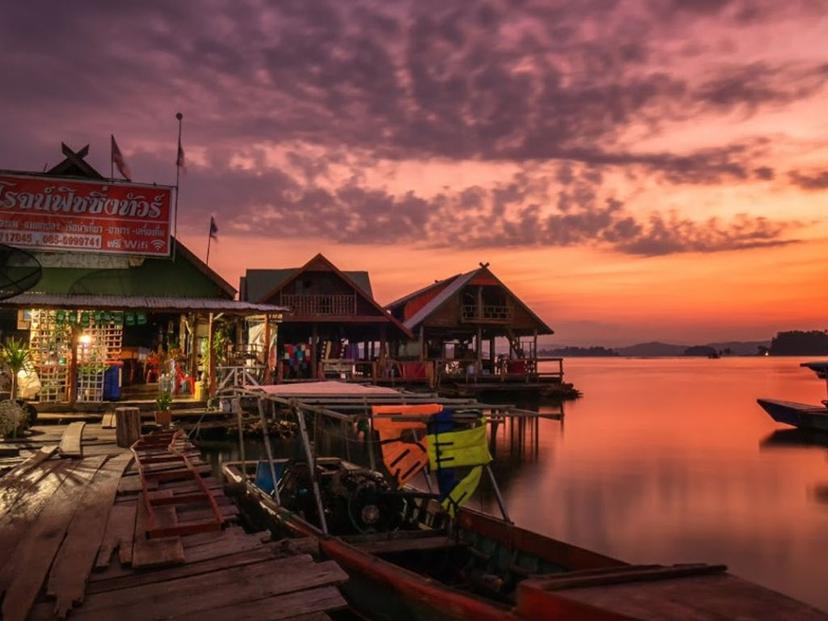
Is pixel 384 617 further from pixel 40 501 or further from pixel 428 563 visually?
pixel 40 501

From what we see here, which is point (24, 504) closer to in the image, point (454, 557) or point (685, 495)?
point (454, 557)

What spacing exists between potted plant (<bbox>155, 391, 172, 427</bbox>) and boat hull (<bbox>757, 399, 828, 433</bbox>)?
27.6 meters

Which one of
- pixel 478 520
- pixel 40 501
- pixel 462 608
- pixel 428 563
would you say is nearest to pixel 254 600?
pixel 462 608

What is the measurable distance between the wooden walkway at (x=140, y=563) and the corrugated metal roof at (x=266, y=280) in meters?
31.1

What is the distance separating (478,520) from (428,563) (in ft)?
2.80

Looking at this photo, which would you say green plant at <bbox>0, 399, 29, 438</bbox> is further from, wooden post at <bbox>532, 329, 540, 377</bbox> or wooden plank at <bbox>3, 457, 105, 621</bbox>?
wooden post at <bbox>532, 329, 540, 377</bbox>

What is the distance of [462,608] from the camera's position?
575cm

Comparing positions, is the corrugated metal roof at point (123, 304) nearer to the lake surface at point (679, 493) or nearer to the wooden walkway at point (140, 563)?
the lake surface at point (679, 493)

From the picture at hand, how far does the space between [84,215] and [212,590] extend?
21.3 meters

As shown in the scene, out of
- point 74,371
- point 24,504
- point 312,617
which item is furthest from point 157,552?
point 74,371

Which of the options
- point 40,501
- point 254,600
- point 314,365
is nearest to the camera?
point 254,600

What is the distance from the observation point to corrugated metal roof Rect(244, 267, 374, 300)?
1614 inches

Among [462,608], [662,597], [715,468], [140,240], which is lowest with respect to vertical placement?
[715,468]

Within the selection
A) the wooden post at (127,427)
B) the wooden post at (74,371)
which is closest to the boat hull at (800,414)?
the wooden post at (127,427)
